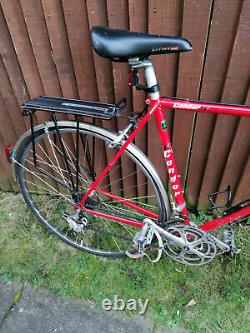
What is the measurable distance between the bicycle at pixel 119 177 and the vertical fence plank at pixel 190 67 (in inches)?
11.3

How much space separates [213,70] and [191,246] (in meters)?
1.22

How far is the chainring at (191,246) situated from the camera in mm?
Answer: 2109

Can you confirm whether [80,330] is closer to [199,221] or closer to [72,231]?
[72,231]

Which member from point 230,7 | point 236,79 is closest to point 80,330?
point 236,79

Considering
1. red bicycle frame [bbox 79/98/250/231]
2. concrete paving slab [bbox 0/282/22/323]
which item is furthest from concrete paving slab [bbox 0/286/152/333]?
red bicycle frame [bbox 79/98/250/231]

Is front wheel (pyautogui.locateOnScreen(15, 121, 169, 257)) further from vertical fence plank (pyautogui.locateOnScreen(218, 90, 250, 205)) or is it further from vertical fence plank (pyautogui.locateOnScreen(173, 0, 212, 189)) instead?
vertical fence plank (pyautogui.locateOnScreen(218, 90, 250, 205))

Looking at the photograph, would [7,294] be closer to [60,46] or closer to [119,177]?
[119,177]

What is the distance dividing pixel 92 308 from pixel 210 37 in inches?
83.0

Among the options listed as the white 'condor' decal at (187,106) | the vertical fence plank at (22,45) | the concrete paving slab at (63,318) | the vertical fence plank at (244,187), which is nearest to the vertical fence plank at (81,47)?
the vertical fence plank at (22,45)

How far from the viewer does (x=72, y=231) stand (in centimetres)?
278

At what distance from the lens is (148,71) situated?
1657 millimetres

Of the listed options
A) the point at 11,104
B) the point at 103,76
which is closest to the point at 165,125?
the point at 103,76

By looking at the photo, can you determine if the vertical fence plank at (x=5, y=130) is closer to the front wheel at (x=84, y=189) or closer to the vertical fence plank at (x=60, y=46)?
the front wheel at (x=84, y=189)

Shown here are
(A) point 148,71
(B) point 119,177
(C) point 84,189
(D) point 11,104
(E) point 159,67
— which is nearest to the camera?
(A) point 148,71
